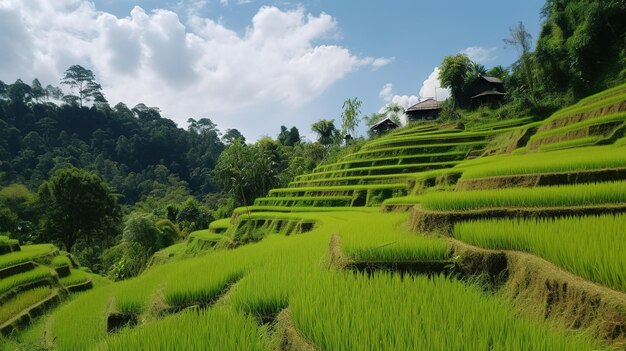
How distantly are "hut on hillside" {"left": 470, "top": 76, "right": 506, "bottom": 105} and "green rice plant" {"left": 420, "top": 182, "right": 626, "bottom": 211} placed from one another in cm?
3077

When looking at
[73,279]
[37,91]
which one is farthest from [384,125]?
[37,91]

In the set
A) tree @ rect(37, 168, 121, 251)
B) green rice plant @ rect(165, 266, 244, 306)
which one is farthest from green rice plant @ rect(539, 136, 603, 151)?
tree @ rect(37, 168, 121, 251)

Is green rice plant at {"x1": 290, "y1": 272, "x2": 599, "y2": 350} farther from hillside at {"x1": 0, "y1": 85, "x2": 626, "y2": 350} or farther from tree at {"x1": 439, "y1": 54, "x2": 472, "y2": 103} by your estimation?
tree at {"x1": 439, "y1": 54, "x2": 472, "y2": 103}

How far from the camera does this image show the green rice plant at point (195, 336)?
89.1 inches

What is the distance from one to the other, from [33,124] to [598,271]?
8260 centimetres

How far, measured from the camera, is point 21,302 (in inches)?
424

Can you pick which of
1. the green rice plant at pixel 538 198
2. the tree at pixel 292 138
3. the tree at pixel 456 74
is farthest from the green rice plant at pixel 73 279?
the tree at pixel 292 138

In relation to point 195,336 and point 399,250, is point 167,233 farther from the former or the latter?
point 195,336

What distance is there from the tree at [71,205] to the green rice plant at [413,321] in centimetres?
3320

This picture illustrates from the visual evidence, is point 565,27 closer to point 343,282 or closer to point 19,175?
point 343,282

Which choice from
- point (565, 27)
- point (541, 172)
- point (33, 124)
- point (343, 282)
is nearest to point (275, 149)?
point (565, 27)

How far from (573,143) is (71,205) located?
33528mm

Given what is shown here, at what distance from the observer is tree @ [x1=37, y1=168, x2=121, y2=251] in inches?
1170

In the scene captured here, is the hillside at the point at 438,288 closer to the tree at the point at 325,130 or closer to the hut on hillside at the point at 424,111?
the hut on hillside at the point at 424,111
